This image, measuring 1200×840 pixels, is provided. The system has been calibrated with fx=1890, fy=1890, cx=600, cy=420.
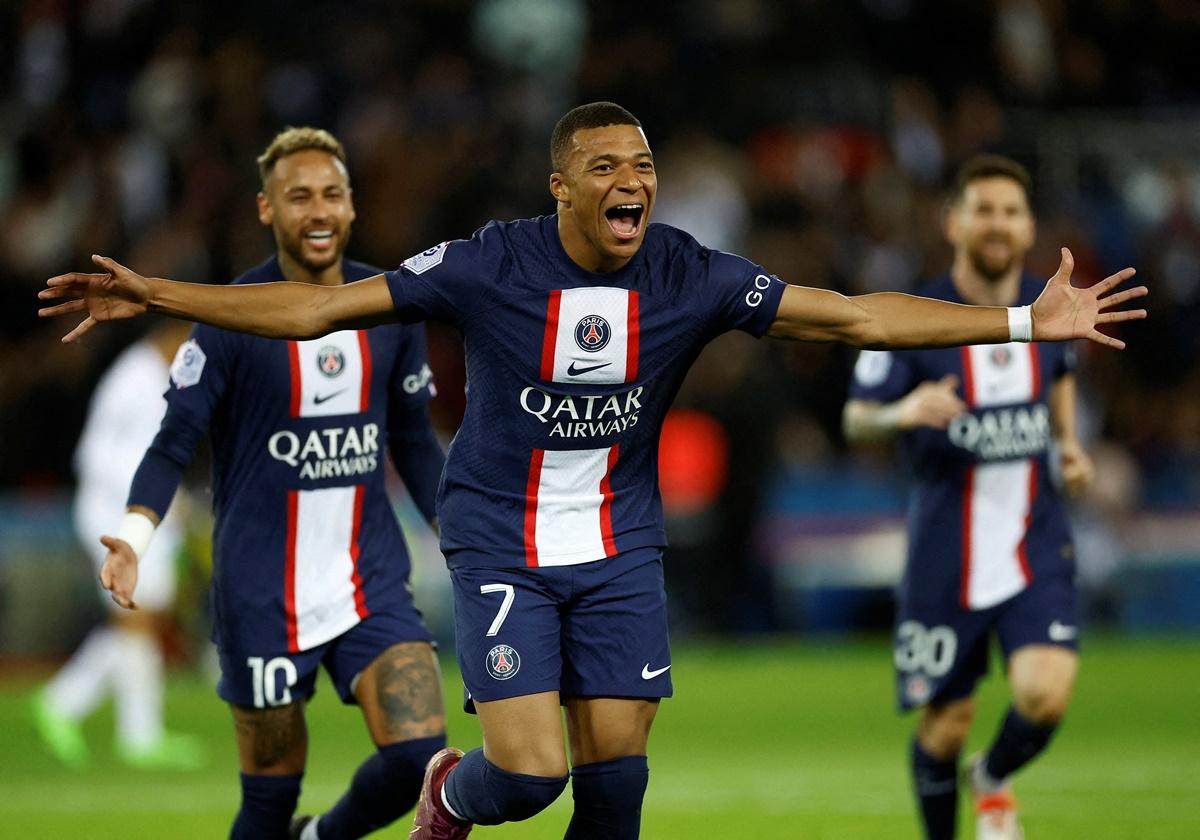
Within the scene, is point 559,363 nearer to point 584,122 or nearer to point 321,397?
point 584,122

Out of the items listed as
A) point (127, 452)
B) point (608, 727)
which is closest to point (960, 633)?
point (608, 727)

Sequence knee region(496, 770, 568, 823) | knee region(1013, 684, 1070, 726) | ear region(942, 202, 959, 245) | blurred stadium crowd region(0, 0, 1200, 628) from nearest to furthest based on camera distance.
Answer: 1. knee region(496, 770, 568, 823)
2. knee region(1013, 684, 1070, 726)
3. ear region(942, 202, 959, 245)
4. blurred stadium crowd region(0, 0, 1200, 628)

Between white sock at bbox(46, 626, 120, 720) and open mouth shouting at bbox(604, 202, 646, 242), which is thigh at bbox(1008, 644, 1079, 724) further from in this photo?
white sock at bbox(46, 626, 120, 720)

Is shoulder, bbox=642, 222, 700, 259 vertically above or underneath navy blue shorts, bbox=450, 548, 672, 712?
above

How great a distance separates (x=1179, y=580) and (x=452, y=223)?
755 centimetres

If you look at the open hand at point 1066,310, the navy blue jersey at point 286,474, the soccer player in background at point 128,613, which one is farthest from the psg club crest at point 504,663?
the soccer player in background at point 128,613

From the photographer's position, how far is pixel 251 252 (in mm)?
17484

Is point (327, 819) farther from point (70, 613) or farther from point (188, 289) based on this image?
point (70, 613)

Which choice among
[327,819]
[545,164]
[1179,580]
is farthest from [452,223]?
[327,819]

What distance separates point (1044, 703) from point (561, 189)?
3011mm

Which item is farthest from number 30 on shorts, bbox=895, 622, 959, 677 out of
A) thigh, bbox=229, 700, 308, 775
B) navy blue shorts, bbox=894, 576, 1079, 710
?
thigh, bbox=229, 700, 308, 775

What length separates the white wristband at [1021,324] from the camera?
231 inches

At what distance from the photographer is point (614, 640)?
5.93m

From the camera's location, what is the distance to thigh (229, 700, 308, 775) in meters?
6.65
